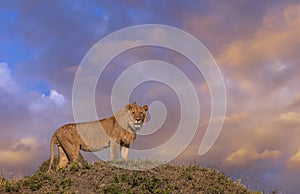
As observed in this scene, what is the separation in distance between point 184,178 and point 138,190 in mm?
2922

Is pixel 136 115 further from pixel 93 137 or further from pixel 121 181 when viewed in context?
pixel 121 181

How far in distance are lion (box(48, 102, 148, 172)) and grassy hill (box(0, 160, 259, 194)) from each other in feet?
6.70

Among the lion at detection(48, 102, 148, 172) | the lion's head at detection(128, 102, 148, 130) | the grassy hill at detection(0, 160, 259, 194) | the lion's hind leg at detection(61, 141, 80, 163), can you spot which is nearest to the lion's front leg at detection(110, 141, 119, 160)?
the lion at detection(48, 102, 148, 172)

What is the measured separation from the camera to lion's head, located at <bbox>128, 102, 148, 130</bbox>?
84.3 feet

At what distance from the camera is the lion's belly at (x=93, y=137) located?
25812 mm

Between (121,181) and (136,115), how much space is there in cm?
529

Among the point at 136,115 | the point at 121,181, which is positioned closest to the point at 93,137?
the point at 136,115

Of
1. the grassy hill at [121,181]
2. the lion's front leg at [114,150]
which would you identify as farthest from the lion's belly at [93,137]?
the grassy hill at [121,181]

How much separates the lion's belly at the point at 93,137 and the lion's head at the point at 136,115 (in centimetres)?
161

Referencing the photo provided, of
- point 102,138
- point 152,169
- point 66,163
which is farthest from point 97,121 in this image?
point 152,169

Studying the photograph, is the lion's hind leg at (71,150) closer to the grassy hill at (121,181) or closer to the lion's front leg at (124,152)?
the grassy hill at (121,181)

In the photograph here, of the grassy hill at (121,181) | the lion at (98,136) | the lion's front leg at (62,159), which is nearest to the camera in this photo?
the grassy hill at (121,181)

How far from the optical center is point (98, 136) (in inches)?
1028

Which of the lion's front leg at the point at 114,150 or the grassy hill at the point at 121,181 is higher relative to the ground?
the lion's front leg at the point at 114,150
